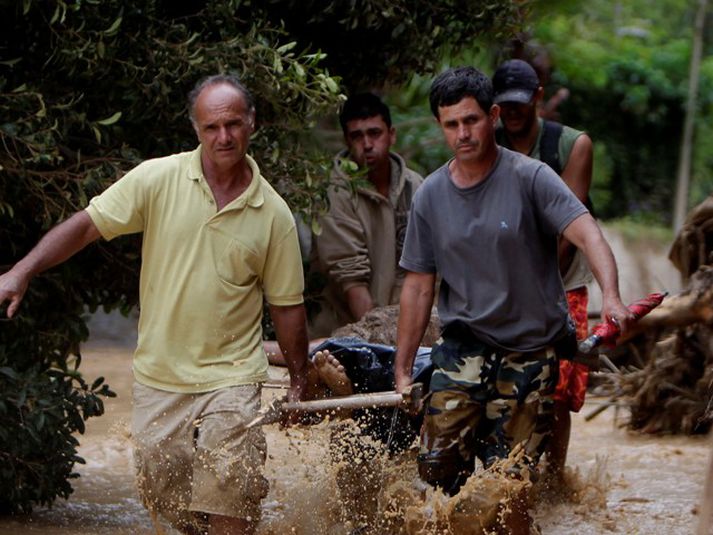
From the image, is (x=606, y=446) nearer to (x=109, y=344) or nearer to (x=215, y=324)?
(x=215, y=324)

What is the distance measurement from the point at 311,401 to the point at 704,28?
61.4ft

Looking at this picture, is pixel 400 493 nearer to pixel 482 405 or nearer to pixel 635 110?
pixel 482 405

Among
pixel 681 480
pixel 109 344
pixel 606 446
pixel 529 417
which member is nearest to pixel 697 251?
pixel 681 480

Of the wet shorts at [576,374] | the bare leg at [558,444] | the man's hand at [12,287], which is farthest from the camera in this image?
the bare leg at [558,444]

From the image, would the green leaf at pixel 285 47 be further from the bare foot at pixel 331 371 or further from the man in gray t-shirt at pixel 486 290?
the bare foot at pixel 331 371

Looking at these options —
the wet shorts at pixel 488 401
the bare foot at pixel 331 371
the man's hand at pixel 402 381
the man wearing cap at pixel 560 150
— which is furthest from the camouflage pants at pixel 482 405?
the man wearing cap at pixel 560 150

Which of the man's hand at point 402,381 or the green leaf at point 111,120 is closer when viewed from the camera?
the man's hand at point 402,381

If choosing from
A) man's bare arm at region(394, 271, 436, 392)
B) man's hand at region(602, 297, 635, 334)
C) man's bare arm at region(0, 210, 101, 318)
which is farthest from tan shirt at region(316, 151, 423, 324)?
man's hand at region(602, 297, 635, 334)

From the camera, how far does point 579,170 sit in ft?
21.9

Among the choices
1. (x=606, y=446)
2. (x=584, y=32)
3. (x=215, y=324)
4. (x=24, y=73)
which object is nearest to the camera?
(x=215, y=324)

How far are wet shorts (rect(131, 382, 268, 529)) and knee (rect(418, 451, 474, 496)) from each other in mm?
623

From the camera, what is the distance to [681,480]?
26.2 ft

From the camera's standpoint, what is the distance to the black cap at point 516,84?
6684 mm

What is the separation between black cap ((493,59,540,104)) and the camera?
21.9ft
